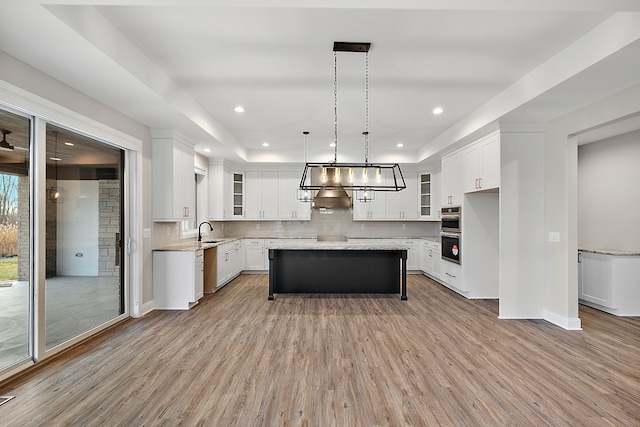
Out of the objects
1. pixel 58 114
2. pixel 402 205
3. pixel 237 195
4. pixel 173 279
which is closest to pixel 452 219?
pixel 402 205

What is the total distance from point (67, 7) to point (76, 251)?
93.1 inches

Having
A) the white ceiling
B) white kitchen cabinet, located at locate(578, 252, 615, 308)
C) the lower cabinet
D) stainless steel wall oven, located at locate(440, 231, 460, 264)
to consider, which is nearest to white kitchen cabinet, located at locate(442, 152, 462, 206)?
stainless steel wall oven, located at locate(440, 231, 460, 264)

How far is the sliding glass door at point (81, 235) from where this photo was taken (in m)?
3.07

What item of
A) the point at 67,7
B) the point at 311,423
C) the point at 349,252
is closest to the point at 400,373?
the point at 311,423

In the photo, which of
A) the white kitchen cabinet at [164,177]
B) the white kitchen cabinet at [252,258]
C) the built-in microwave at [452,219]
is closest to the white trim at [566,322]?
the built-in microwave at [452,219]

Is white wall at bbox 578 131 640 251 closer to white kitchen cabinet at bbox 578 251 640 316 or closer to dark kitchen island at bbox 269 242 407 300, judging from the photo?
white kitchen cabinet at bbox 578 251 640 316

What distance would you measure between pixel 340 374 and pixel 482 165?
142 inches

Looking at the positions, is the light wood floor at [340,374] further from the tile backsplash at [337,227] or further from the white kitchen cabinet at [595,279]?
the tile backsplash at [337,227]

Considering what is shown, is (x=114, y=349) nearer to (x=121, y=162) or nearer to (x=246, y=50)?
(x=121, y=162)

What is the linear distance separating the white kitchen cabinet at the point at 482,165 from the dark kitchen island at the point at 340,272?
5.22 ft

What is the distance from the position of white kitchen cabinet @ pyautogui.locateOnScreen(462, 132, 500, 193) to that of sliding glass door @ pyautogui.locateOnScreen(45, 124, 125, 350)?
489cm

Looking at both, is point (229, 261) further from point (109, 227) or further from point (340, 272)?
point (109, 227)

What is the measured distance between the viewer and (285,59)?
309 cm

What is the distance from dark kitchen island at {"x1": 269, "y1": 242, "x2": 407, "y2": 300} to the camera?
17.5 ft
